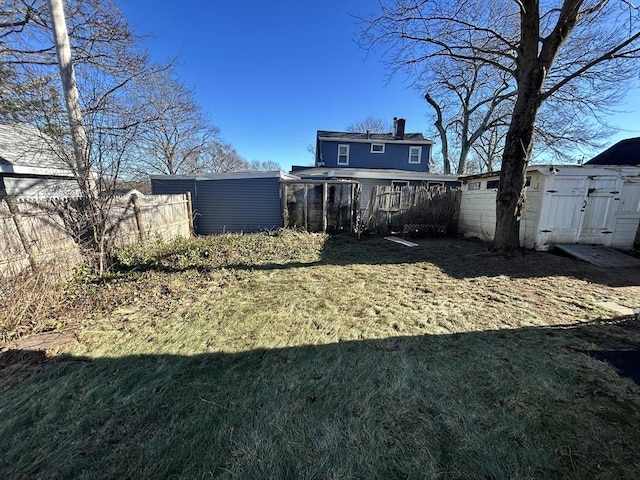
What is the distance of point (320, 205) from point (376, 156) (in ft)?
36.5

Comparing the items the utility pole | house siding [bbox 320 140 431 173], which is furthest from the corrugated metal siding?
house siding [bbox 320 140 431 173]

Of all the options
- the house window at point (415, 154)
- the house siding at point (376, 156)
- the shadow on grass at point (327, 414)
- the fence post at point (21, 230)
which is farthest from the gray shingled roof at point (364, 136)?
the shadow on grass at point (327, 414)

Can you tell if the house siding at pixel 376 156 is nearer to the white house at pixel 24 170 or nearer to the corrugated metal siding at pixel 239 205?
the corrugated metal siding at pixel 239 205

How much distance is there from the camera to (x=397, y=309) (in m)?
3.63

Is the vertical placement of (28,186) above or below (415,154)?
below

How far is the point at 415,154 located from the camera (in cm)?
1834

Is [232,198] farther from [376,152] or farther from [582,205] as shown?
[376,152]

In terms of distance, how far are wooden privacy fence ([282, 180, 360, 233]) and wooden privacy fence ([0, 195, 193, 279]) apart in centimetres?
457

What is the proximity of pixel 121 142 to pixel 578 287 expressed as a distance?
27.5 ft

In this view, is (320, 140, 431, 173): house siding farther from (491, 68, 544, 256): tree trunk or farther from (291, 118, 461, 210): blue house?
(491, 68, 544, 256): tree trunk

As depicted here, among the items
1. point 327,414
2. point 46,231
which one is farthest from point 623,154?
point 46,231

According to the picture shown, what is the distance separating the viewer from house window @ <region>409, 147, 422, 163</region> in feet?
60.1

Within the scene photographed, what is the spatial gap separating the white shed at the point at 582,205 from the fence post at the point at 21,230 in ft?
33.7

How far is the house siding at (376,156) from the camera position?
18.3 metres
